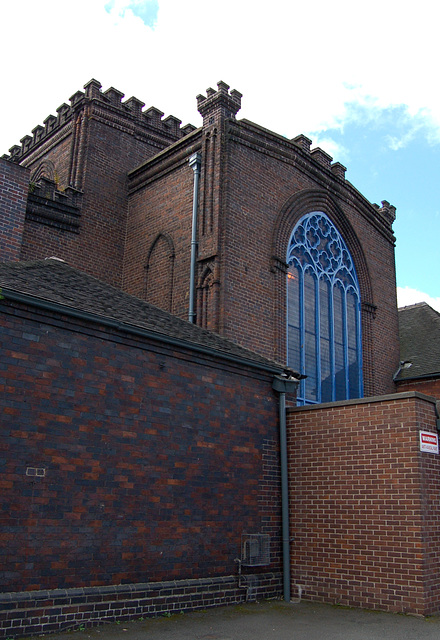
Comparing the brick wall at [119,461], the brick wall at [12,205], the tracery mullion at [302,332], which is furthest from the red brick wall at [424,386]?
the brick wall at [12,205]

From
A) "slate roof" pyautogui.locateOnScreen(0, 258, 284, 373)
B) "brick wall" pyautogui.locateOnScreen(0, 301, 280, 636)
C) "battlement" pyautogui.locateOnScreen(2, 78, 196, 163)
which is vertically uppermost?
"battlement" pyautogui.locateOnScreen(2, 78, 196, 163)

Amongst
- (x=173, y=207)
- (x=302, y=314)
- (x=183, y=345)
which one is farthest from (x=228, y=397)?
(x=173, y=207)

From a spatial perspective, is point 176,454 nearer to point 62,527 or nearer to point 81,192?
point 62,527

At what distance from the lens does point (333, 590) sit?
10680mm

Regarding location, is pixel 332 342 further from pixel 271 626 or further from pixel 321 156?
pixel 271 626

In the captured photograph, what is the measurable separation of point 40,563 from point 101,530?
99cm

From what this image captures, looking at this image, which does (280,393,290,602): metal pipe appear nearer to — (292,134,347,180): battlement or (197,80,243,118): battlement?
(197,80,243,118): battlement

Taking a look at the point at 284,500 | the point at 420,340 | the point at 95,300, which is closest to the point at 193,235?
the point at 95,300

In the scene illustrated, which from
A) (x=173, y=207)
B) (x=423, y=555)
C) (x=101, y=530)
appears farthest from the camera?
(x=173, y=207)

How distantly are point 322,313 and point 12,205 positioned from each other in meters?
8.49

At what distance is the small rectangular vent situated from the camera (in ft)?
34.7

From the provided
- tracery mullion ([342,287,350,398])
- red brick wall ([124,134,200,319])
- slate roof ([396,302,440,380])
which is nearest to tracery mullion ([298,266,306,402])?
tracery mullion ([342,287,350,398])

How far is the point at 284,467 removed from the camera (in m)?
11.7

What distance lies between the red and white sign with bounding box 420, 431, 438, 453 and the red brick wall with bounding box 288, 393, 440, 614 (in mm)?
101
